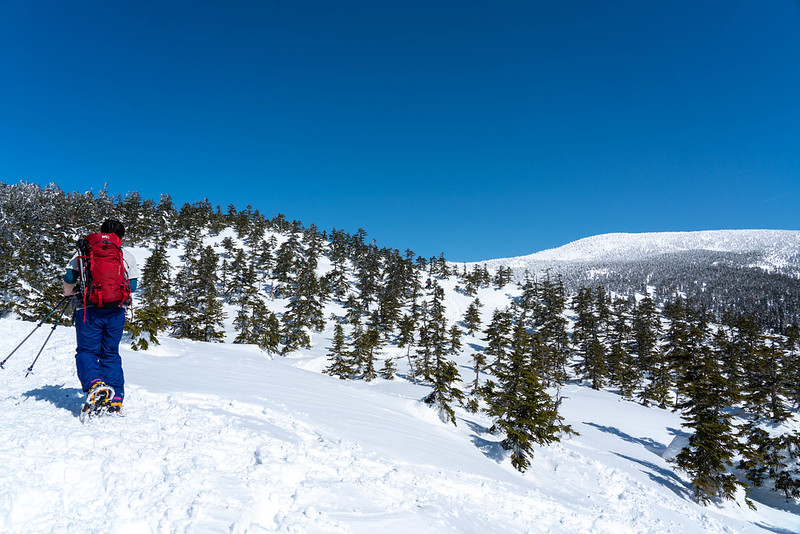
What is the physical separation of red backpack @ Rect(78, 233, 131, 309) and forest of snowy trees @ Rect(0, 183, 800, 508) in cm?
963

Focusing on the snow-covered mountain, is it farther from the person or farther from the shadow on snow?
the person

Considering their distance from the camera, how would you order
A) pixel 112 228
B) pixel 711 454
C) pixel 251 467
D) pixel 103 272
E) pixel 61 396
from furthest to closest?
pixel 711 454, pixel 61 396, pixel 112 228, pixel 103 272, pixel 251 467

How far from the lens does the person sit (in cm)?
568

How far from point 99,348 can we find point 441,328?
48.1m

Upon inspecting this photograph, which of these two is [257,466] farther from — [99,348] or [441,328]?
[441,328]

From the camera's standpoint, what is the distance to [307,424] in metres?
8.02

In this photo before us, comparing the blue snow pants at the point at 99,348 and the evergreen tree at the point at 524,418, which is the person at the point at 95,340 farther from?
the evergreen tree at the point at 524,418

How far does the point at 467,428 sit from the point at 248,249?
106233mm

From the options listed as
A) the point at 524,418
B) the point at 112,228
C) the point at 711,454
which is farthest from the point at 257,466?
the point at 711,454

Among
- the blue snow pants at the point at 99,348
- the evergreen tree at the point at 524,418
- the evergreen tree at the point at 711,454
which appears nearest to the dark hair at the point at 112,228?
the blue snow pants at the point at 99,348

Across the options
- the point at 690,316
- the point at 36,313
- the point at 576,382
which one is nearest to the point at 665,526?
the point at 36,313

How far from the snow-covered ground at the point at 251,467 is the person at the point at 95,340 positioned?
0.57m

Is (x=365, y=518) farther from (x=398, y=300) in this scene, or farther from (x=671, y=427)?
(x=398, y=300)

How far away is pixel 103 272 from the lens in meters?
5.86
